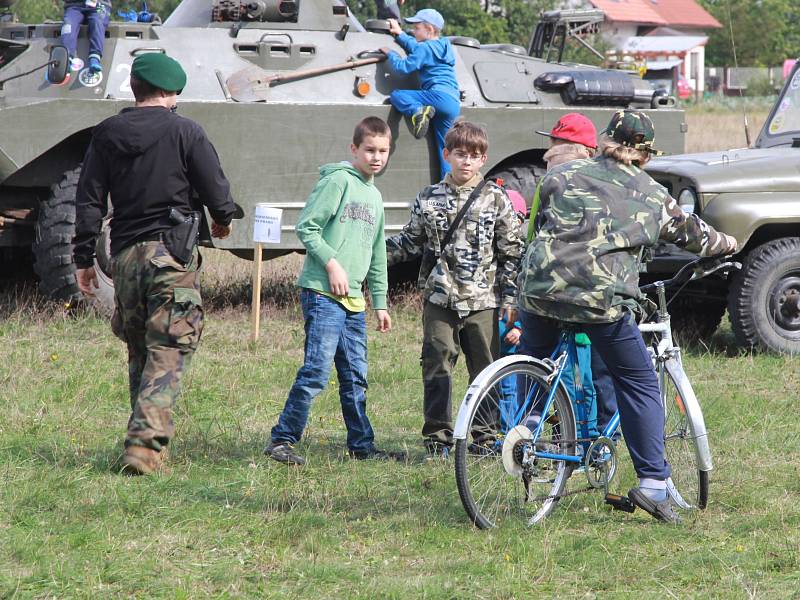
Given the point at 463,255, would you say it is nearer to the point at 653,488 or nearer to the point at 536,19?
the point at 653,488

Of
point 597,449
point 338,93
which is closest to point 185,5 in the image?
point 338,93

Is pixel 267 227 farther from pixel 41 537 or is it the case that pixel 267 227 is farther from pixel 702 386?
pixel 41 537

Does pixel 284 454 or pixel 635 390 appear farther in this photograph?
pixel 284 454

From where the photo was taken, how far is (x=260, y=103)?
9547 mm

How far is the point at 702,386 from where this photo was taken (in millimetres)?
7711

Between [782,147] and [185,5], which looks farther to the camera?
[185,5]

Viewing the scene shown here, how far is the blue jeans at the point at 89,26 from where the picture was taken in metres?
9.26

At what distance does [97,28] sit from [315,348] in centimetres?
453

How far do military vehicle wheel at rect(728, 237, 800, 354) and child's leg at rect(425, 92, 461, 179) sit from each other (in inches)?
101

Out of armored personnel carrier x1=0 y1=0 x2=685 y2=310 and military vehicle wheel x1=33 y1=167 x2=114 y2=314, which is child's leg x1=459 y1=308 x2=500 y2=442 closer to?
armored personnel carrier x1=0 y1=0 x2=685 y2=310

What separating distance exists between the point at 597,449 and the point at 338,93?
5397mm

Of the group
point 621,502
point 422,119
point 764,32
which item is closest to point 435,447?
point 621,502

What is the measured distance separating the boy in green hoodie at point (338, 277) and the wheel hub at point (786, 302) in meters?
3.47

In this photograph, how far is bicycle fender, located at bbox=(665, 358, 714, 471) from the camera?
504 cm
